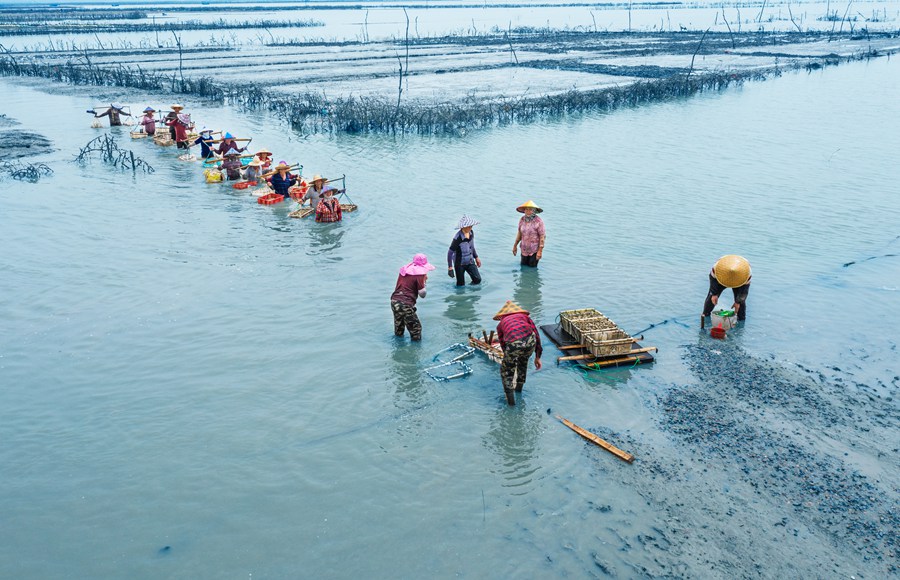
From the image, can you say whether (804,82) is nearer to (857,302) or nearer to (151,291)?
(857,302)

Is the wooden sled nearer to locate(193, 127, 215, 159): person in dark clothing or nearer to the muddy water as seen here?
the muddy water

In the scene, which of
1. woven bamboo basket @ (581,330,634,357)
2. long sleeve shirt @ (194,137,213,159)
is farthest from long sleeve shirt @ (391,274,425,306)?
long sleeve shirt @ (194,137,213,159)

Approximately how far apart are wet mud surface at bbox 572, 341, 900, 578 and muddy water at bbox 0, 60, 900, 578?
0.12 ft

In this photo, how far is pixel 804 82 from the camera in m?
35.7

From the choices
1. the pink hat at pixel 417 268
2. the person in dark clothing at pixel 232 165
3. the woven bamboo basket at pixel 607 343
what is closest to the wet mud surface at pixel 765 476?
the woven bamboo basket at pixel 607 343

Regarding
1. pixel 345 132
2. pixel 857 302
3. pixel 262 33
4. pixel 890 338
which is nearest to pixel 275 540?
pixel 890 338

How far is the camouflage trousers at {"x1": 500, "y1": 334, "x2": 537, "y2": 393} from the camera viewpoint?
7.77m

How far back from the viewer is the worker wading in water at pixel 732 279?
9461mm

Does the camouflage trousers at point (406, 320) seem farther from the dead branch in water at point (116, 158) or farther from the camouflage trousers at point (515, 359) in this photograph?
the dead branch in water at point (116, 158)

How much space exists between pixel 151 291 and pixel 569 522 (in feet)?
27.4

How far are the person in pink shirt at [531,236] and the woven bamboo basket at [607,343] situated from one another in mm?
3254

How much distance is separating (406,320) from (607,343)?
9.47 feet

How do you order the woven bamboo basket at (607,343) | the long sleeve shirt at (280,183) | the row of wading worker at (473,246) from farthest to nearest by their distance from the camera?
the long sleeve shirt at (280,183) < the row of wading worker at (473,246) < the woven bamboo basket at (607,343)

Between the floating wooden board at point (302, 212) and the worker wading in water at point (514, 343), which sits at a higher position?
the floating wooden board at point (302, 212)
